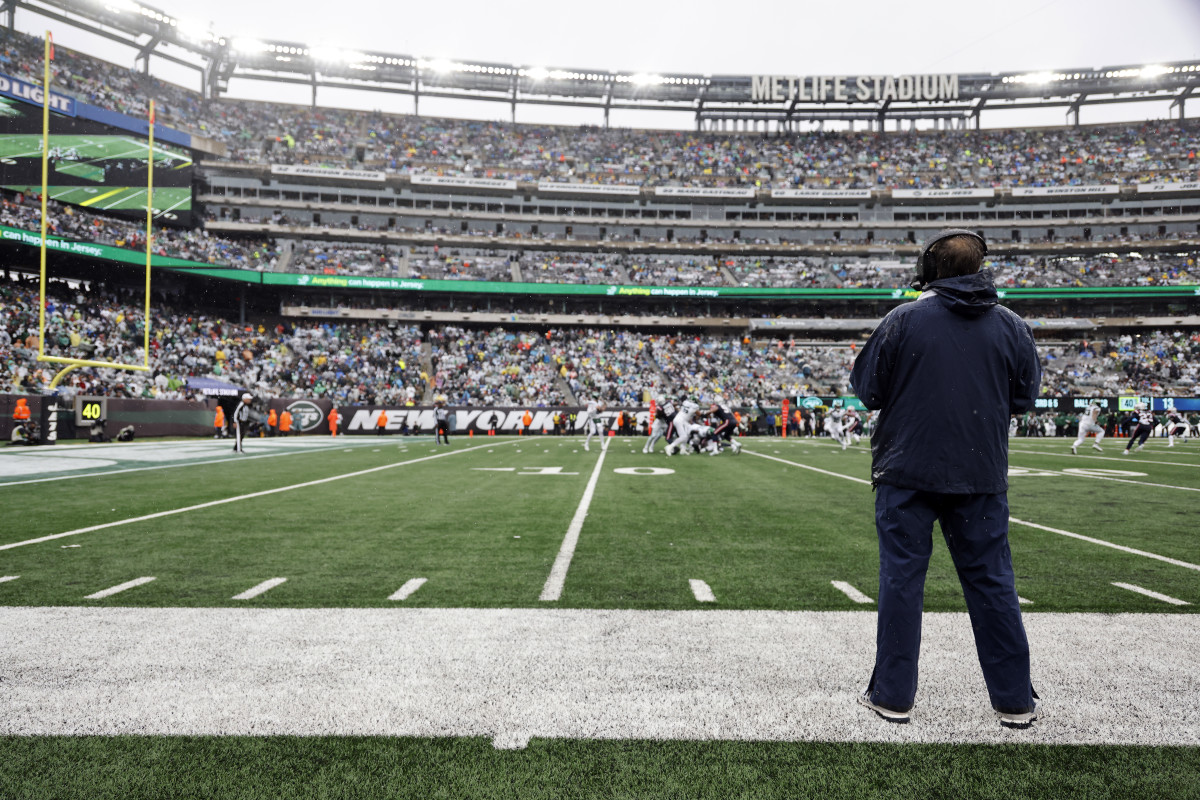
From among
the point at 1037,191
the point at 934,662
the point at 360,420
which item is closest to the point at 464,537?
the point at 934,662

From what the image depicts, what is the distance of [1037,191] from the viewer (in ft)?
184

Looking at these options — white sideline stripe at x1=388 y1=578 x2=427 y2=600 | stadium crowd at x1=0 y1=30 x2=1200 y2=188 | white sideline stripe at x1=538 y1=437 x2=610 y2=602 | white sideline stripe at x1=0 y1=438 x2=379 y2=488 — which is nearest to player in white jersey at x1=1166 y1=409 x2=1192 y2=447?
stadium crowd at x1=0 y1=30 x2=1200 y2=188

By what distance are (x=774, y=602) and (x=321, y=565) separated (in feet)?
11.8

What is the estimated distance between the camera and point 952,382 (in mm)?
2904

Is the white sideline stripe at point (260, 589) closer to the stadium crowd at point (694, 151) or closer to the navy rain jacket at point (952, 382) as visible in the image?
the navy rain jacket at point (952, 382)

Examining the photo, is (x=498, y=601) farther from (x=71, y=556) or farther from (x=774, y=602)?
(x=71, y=556)

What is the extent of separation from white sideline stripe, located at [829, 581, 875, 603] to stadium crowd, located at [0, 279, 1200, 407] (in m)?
34.0

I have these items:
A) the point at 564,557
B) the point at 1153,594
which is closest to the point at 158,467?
the point at 564,557

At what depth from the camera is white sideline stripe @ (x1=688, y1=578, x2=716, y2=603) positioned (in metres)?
4.76

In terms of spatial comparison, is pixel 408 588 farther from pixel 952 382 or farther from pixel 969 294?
pixel 969 294

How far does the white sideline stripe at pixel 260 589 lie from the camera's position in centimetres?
475

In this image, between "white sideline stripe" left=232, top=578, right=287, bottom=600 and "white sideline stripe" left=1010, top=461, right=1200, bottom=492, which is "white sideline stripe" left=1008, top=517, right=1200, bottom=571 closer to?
"white sideline stripe" left=1010, top=461, right=1200, bottom=492

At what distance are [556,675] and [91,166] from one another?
153 feet

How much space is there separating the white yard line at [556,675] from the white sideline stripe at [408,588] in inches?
14.2
